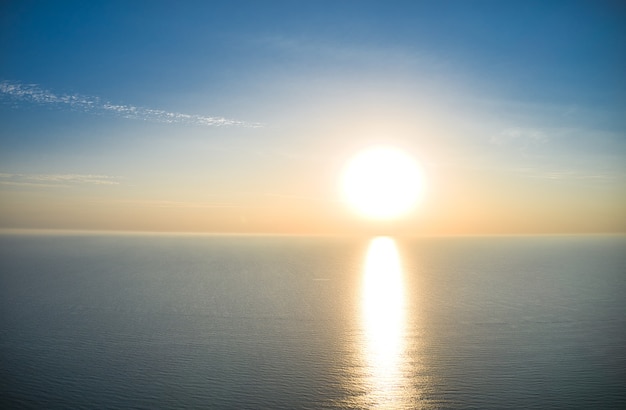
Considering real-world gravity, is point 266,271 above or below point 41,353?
above

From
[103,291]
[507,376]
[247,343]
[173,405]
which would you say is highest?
[103,291]

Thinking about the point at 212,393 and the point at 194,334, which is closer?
the point at 212,393

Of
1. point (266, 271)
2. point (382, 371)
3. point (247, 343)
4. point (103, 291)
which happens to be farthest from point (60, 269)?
point (382, 371)

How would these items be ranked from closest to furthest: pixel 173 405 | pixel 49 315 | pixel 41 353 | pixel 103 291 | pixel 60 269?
1. pixel 173 405
2. pixel 41 353
3. pixel 49 315
4. pixel 103 291
5. pixel 60 269

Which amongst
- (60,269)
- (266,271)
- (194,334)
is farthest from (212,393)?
(60,269)

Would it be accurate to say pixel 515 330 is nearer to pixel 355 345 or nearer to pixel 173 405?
pixel 355 345

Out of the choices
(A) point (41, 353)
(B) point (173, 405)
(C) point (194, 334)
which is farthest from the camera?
(C) point (194, 334)
